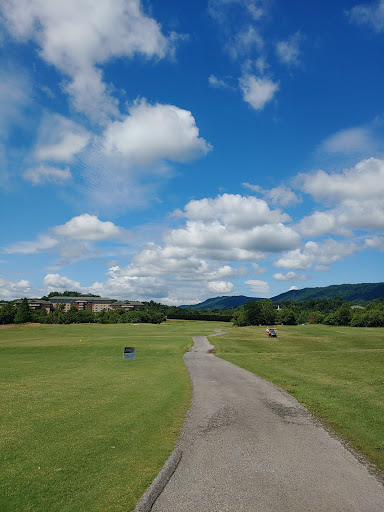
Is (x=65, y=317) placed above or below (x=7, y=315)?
below

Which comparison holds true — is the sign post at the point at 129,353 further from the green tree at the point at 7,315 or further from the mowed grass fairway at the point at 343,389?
the green tree at the point at 7,315

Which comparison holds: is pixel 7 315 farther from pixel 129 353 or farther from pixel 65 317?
pixel 129 353

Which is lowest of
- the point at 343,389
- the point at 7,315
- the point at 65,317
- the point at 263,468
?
the point at 343,389

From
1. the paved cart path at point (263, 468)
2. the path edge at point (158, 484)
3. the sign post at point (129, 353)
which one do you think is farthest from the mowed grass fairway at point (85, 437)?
the sign post at point (129, 353)

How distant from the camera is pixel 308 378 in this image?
78.7ft

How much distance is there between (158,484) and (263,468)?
9.71 ft

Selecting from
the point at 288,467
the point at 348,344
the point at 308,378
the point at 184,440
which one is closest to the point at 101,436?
the point at 184,440

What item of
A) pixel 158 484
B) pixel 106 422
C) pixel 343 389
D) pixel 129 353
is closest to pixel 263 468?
pixel 158 484

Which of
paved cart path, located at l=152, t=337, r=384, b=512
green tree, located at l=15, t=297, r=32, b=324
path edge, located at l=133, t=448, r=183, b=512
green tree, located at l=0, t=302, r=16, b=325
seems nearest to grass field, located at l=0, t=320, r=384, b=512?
path edge, located at l=133, t=448, r=183, b=512

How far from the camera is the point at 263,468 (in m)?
8.91

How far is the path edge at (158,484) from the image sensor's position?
22.9 feet

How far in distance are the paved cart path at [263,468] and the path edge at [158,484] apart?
14 cm

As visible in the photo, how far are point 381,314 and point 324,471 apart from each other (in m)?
132

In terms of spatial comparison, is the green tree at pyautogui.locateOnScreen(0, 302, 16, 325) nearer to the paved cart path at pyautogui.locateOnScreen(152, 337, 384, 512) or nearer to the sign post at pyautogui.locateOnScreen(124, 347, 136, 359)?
the sign post at pyautogui.locateOnScreen(124, 347, 136, 359)
